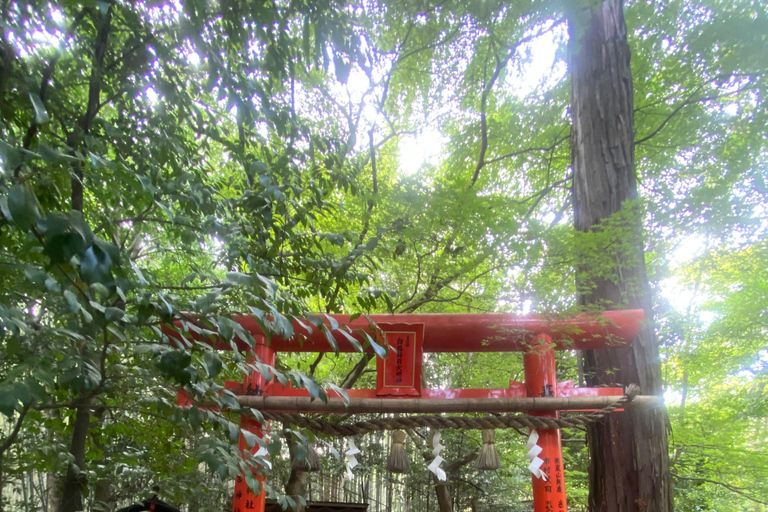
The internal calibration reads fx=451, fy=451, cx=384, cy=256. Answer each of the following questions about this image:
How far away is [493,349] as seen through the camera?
255cm

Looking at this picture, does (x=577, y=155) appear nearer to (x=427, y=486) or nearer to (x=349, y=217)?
(x=349, y=217)

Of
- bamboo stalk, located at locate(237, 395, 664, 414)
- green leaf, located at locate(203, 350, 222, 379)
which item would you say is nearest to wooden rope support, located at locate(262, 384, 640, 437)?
bamboo stalk, located at locate(237, 395, 664, 414)

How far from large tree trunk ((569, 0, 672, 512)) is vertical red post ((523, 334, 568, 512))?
11.3 inches

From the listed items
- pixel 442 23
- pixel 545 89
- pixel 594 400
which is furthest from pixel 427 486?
pixel 442 23

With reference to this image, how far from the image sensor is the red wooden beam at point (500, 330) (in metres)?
2.27

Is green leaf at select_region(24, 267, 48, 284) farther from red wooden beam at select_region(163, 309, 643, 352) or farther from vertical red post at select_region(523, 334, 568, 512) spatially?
vertical red post at select_region(523, 334, 568, 512)

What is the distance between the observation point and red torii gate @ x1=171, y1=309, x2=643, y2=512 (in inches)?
90.7

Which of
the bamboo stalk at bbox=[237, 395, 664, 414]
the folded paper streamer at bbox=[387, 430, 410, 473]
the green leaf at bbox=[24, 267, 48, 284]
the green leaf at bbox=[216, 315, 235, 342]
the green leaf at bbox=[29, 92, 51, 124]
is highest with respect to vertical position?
the green leaf at bbox=[29, 92, 51, 124]

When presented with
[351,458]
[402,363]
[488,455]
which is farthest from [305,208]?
[488,455]

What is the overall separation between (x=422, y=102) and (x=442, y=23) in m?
1.47

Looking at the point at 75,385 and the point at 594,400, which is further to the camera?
the point at 594,400

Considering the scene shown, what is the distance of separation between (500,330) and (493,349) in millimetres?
195

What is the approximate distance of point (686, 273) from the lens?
3.59 m

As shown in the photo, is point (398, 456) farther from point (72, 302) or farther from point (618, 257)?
point (72, 302)
